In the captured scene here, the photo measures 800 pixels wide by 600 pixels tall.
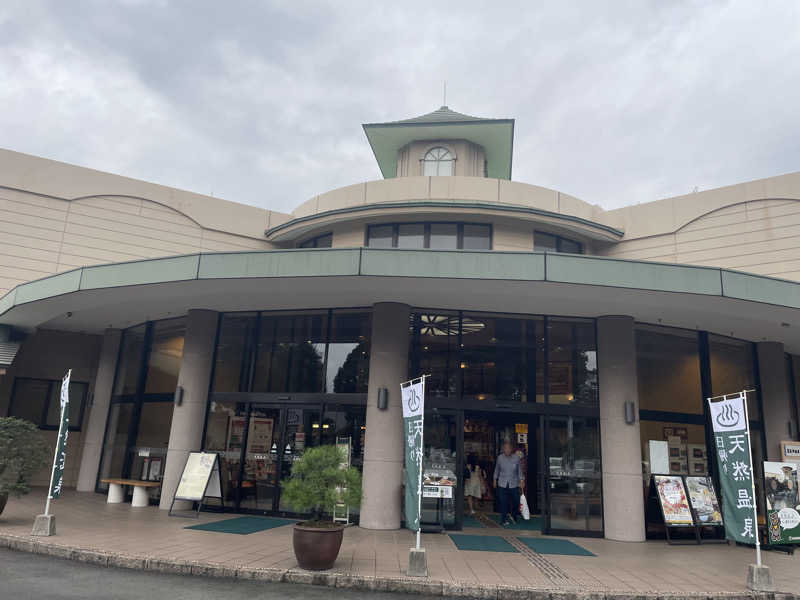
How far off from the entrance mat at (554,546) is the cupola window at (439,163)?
38.5 feet

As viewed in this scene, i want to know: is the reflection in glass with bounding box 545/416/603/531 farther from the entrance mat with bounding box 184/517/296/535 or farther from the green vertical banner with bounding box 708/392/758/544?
the entrance mat with bounding box 184/517/296/535

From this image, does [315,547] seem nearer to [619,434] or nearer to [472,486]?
[619,434]

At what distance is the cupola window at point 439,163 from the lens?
18703 mm

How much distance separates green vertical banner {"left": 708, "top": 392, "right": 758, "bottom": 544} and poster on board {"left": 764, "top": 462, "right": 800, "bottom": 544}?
8.39ft

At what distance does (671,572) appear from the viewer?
27.4 ft

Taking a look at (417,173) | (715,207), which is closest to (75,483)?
(417,173)

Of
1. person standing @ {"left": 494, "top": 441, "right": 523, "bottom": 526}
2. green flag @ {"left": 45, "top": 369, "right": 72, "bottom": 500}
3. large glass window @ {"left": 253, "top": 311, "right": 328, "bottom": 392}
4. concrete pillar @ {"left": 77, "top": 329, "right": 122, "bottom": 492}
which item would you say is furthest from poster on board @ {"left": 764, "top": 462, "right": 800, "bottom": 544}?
concrete pillar @ {"left": 77, "top": 329, "right": 122, "bottom": 492}

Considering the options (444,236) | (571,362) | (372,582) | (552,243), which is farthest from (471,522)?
(552,243)

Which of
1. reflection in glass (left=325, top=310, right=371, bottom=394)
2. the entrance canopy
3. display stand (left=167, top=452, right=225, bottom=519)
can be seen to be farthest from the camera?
reflection in glass (left=325, top=310, right=371, bottom=394)

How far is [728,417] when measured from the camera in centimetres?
837

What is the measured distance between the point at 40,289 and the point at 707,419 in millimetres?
14246

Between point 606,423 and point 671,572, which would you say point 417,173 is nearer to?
point 606,423

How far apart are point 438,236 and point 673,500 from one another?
7748 millimetres

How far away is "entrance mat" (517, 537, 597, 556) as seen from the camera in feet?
31.3
